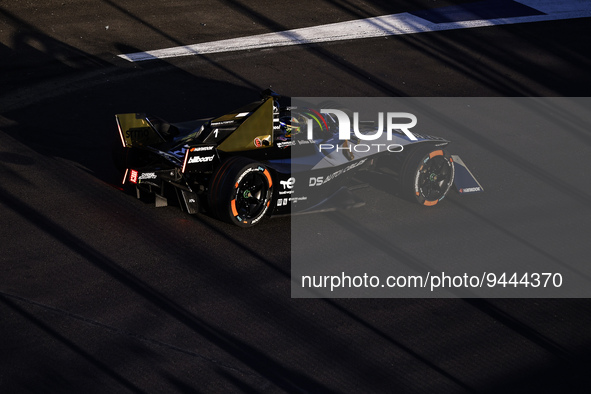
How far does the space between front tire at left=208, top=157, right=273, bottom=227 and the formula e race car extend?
1 cm

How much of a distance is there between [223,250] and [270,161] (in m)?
1.44

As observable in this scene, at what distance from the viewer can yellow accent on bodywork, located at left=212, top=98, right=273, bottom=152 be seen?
33.9ft

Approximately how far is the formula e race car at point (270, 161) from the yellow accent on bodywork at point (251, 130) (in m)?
0.01

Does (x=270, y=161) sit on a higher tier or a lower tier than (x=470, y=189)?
higher

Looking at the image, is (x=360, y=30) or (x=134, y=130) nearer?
(x=134, y=130)

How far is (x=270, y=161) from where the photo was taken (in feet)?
34.4

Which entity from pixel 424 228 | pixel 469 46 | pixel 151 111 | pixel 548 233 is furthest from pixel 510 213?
pixel 469 46

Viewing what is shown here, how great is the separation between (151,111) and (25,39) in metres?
4.12

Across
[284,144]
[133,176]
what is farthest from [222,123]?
[133,176]

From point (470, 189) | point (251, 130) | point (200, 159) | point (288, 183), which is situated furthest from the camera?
point (470, 189)

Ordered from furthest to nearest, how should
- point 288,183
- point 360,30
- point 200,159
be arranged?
1. point 360,30
2. point 288,183
3. point 200,159

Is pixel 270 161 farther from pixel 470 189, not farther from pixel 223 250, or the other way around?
pixel 470 189

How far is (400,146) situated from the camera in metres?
11.3

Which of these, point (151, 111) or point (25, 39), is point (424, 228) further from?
point (25, 39)
